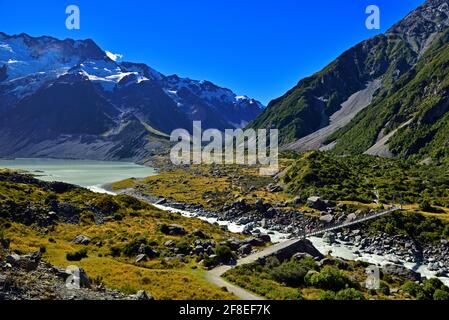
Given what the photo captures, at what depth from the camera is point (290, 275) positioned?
36469 millimetres

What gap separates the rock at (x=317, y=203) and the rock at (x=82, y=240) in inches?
1930

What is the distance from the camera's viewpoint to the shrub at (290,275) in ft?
119

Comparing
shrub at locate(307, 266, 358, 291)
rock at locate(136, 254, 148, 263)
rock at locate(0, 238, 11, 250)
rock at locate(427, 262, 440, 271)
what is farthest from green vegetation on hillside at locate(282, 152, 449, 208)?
rock at locate(0, 238, 11, 250)

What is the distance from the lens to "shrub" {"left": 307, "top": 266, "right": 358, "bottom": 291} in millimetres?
35375

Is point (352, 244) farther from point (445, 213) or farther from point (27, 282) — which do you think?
point (27, 282)

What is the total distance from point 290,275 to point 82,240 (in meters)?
26.8

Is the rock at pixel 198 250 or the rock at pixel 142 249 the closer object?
the rock at pixel 142 249

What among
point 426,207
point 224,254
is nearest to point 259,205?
point 426,207

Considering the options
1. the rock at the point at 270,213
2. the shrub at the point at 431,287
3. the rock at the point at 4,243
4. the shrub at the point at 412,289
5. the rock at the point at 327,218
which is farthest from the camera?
the rock at the point at 270,213

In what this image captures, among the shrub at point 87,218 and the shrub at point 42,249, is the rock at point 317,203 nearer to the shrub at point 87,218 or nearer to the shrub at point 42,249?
the shrub at point 87,218

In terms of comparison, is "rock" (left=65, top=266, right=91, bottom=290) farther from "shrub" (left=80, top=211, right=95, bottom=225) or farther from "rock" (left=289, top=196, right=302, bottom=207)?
"rock" (left=289, top=196, right=302, bottom=207)

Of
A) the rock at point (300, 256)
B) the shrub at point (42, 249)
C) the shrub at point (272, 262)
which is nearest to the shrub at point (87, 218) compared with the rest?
the shrub at point (42, 249)

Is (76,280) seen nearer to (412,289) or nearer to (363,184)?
(412,289)
